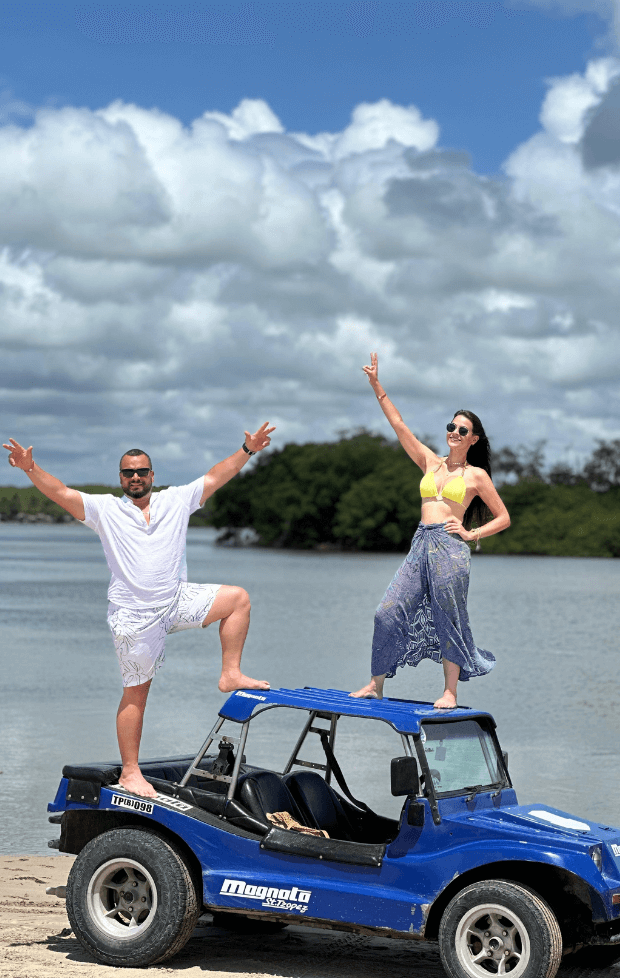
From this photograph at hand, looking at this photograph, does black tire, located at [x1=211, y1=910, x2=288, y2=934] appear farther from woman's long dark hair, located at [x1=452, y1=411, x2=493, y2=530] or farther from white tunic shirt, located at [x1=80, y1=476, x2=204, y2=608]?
woman's long dark hair, located at [x1=452, y1=411, x2=493, y2=530]

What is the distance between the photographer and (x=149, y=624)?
7.42 m

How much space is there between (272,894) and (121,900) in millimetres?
901

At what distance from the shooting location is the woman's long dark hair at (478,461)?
841cm

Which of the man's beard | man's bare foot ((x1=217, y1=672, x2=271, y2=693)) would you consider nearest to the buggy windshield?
man's bare foot ((x1=217, y1=672, x2=271, y2=693))

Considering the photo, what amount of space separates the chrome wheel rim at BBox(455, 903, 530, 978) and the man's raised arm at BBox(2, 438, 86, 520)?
9.94 feet

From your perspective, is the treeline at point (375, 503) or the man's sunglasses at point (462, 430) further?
the treeline at point (375, 503)

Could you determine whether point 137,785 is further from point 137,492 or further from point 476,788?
point 476,788

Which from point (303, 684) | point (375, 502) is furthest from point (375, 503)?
point (303, 684)

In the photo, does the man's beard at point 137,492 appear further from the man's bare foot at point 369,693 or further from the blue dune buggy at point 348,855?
the man's bare foot at point 369,693

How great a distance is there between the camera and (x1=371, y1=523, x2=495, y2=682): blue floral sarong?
814 cm

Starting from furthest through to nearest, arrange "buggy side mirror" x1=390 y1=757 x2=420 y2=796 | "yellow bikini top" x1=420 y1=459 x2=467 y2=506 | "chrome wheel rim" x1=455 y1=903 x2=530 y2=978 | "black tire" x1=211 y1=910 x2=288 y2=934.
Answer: "yellow bikini top" x1=420 y1=459 x2=467 y2=506 → "black tire" x1=211 y1=910 x2=288 y2=934 → "buggy side mirror" x1=390 y1=757 x2=420 y2=796 → "chrome wheel rim" x1=455 y1=903 x2=530 y2=978

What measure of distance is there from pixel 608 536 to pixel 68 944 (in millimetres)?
120691

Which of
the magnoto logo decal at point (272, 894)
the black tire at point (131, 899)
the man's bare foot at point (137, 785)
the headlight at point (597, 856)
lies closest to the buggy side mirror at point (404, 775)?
the magnoto logo decal at point (272, 894)

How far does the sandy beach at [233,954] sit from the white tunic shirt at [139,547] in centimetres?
200
